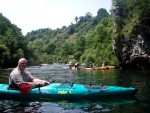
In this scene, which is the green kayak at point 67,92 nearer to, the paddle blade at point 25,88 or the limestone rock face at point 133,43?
the paddle blade at point 25,88

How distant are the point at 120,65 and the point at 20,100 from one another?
39163mm

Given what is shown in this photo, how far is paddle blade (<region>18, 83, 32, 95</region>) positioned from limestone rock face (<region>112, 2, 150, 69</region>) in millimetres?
32650

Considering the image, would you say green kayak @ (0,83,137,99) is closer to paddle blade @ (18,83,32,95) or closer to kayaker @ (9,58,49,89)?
paddle blade @ (18,83,32,95)

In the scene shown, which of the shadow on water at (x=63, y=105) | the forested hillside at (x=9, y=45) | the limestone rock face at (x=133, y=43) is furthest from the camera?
the forested hillside at (x=9, y=45)

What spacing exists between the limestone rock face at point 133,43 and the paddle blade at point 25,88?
32.6 m

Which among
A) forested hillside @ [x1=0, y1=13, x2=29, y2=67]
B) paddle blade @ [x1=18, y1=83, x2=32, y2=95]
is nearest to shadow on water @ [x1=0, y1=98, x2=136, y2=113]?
paddle blade @ [x1=18, y1=83, x2=32, y2=95]

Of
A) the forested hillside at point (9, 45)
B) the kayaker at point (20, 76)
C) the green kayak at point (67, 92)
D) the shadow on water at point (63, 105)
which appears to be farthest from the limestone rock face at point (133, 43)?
the kayaker at point (20, 76)

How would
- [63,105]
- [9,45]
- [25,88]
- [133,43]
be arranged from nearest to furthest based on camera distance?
[63,105], [25,88], [133,43], [9,45]

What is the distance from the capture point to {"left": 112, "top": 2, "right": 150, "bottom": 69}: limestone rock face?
44.8 metres

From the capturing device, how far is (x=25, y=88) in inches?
562

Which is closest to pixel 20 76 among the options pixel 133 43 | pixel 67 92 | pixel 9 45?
pixel 67 92

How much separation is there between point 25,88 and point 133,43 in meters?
34.1

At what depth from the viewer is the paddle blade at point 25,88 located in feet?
46.4

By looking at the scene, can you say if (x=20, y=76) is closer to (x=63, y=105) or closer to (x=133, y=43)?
(x=63, y=105)
